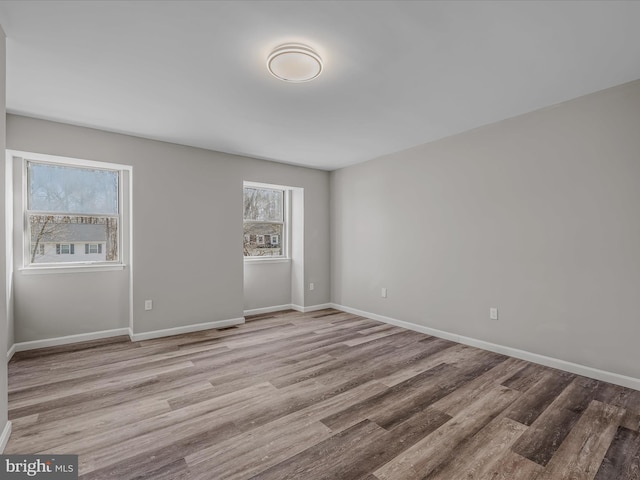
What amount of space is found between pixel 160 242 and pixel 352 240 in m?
2.87

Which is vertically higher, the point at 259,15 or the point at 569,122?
the point at 259,15

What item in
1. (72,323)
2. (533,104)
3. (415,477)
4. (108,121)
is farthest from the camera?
(72,323)

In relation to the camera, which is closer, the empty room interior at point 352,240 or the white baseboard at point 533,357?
the empty room interior at point 352,240

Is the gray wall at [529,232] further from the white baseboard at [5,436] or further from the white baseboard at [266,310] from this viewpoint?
the white baseboard at [5,436]

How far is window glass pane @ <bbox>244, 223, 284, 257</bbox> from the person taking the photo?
205 inches

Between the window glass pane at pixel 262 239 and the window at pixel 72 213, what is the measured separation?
185cm

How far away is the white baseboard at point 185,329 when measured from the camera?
3.78m

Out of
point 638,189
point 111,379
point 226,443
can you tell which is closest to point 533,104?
point 638,189

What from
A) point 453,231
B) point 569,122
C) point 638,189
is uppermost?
point 569,122

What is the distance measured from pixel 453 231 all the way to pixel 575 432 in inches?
88.2

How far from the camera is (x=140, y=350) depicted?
3.44m

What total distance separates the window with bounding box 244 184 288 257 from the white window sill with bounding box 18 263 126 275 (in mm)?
1887

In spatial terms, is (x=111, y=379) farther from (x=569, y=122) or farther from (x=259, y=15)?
(x=569, y=122)

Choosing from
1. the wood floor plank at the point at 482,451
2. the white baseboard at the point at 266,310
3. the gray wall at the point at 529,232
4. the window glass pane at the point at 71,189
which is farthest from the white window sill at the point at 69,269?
the wood floor plank at the point at 482,451
